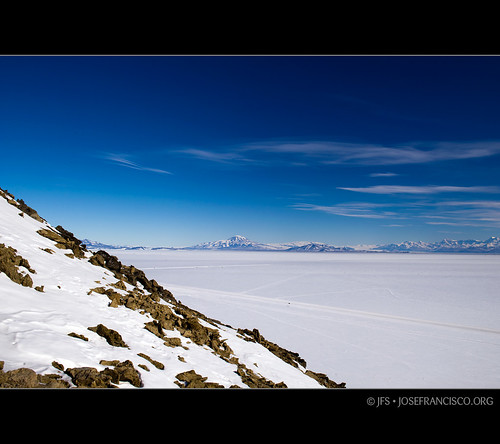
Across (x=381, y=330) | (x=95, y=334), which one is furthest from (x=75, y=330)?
(x=381, y=330)

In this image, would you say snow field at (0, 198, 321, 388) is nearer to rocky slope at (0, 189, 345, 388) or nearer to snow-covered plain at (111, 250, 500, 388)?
rocky slope at (0, 189, 345, 388)

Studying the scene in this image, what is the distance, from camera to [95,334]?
3.59 m

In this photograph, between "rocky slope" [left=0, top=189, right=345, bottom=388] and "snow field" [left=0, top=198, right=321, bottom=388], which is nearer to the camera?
"rocky slope" [left=0, top=189, right=345, bottom=388]

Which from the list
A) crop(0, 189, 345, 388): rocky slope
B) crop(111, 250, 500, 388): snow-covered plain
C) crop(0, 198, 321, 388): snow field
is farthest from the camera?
crop(111, 250, 500, 388): snow-covered plain

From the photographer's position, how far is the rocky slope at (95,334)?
2783mm

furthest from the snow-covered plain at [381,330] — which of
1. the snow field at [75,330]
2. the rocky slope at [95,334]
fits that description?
the snow field at [75,330]

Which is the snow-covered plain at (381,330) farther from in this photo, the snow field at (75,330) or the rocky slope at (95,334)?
the snow field at (75,330)

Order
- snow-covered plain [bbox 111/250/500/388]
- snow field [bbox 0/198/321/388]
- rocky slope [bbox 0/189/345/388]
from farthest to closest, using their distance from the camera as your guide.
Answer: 1. snow-covered plain [bbox 111/250/500/388]
2. snow field [bbox 0/198/321/388]
3. rocky slope [bbox 0/189/345/388]

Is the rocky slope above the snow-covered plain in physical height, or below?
above

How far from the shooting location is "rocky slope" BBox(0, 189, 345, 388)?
2.78 metres

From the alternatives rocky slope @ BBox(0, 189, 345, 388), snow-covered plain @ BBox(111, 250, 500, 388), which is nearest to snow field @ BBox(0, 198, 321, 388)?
rocky slope @ BBox(0, 189, 345, 388)

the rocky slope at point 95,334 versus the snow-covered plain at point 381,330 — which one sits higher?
the rocky slope at point 95,334

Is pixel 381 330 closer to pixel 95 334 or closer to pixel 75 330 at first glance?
pixel 95 334
